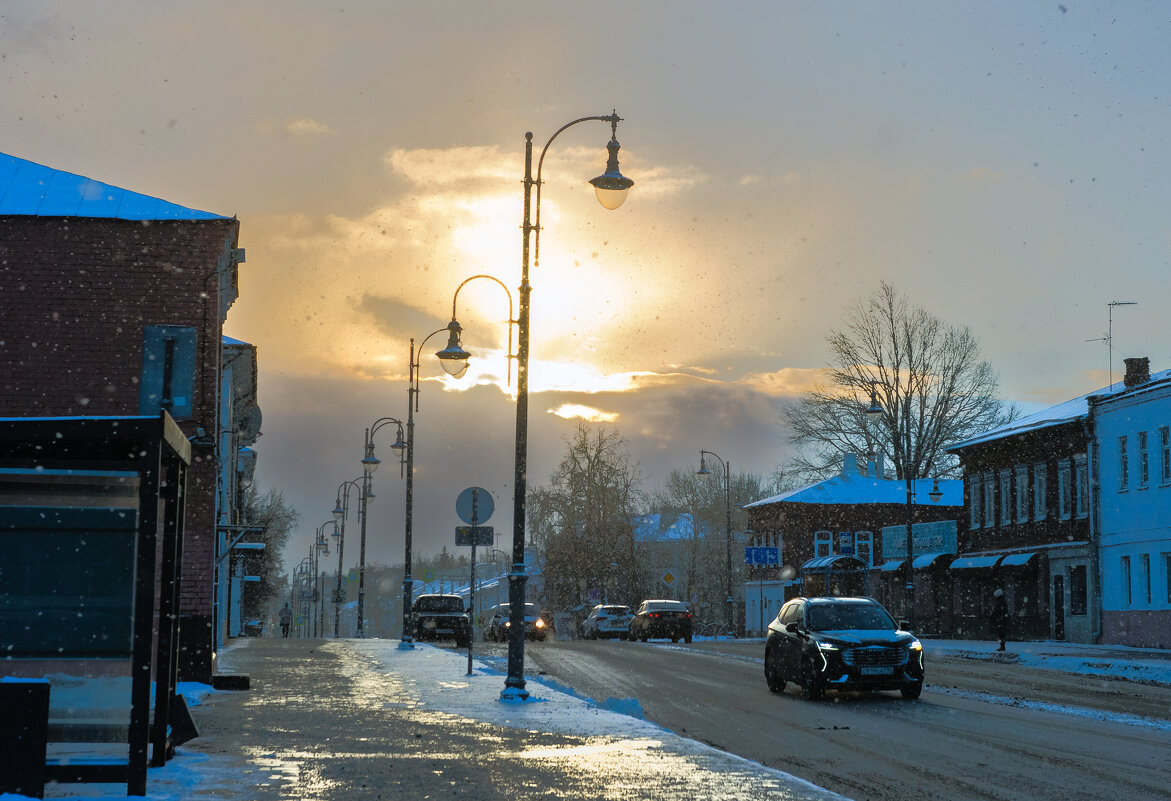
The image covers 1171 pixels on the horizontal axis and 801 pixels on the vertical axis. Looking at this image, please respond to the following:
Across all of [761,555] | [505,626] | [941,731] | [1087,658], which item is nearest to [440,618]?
[505,626]

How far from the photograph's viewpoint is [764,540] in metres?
84.4

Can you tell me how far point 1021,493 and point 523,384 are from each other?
36.6 m

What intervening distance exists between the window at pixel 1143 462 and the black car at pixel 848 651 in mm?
24434

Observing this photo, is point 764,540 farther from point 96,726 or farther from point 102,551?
point 96,726

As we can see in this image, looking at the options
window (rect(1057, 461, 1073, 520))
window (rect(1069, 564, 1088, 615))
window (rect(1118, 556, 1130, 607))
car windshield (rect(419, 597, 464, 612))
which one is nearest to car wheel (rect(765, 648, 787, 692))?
car windshield (rect(419, 597, 464, 612))

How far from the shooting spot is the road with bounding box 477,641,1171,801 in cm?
1086

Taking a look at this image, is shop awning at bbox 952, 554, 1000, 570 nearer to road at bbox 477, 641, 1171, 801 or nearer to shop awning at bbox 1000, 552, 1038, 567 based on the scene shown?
shop awning at bbox 1000, 552, 1038, 567

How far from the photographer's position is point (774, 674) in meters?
21.1

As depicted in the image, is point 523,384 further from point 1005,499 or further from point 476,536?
point 1005,499

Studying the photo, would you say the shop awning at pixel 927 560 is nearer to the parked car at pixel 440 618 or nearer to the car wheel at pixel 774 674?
the parked car at pixel 440 618

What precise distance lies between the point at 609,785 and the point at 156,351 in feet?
46.4

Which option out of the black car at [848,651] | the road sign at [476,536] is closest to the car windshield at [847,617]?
the black car at [848,651]

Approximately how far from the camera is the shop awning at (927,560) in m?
56.3

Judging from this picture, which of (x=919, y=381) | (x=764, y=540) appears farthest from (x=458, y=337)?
(x=764, y=540)
